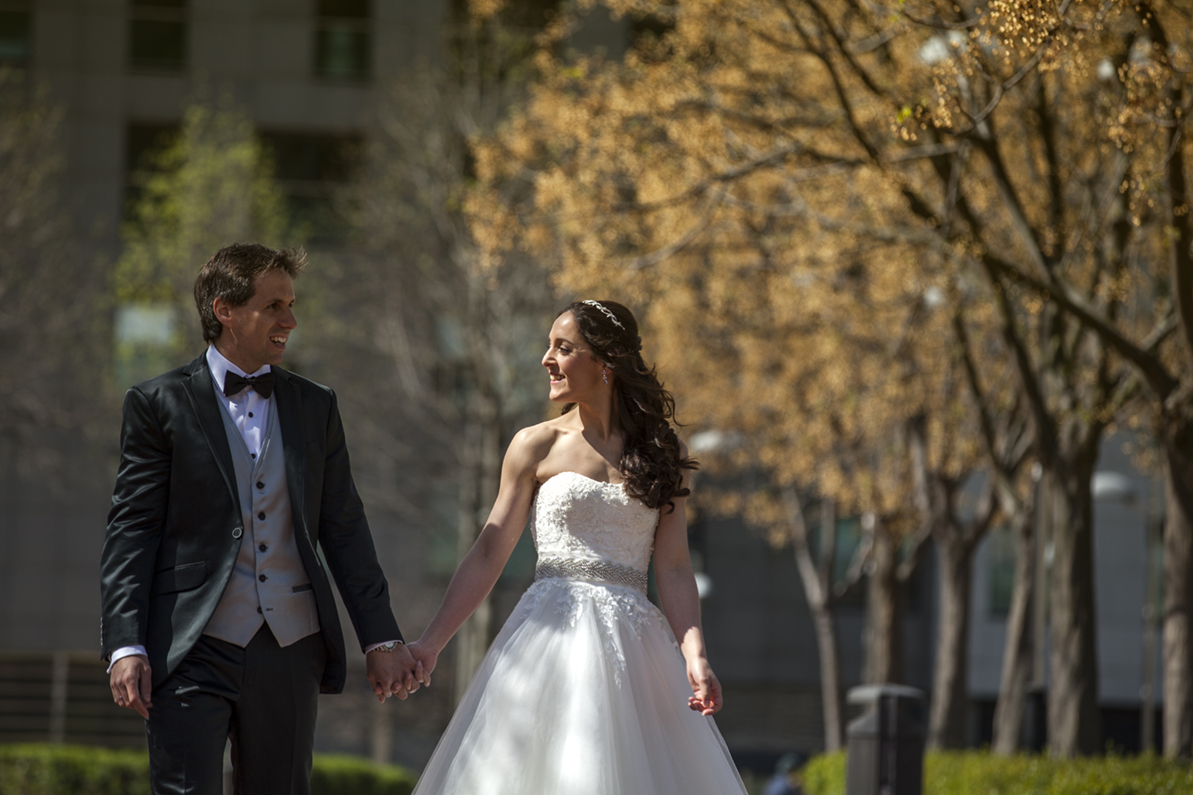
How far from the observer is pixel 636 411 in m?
5.13

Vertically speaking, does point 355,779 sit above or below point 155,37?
below

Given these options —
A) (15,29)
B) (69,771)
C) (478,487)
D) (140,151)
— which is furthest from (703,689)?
(15,29)

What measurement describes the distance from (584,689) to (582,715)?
0.33 feet

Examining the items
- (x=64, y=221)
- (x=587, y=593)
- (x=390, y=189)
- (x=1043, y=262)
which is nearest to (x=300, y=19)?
(x=390, y=189)

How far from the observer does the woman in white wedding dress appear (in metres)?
4.50

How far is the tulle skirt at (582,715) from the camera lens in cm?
446

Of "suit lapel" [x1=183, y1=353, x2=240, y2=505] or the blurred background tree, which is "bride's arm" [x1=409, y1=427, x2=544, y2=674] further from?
the blurred background tree

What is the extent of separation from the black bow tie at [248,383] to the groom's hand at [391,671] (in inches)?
34.8

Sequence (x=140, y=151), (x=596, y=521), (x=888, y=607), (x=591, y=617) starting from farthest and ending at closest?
(x=140, y=151) < (x=888, y=607) < (x=596, y=521) < (x=591, y=617)

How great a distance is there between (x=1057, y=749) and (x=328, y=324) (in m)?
16.3

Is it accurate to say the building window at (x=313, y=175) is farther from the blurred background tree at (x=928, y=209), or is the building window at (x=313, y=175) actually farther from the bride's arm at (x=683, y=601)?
the bride's arm at (x=683, y=601)

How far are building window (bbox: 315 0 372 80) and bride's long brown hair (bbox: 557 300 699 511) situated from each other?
26.4m

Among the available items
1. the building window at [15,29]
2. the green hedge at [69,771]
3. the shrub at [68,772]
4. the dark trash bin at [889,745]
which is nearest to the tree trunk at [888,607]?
the green hedge at [69,771]

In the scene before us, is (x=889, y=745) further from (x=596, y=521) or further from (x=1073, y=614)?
(x=596, y=521)
